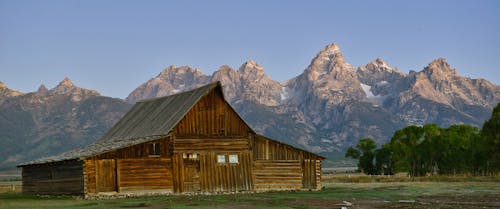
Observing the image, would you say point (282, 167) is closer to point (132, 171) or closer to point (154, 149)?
point (154, 149)

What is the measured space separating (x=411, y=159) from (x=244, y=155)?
2036 inches

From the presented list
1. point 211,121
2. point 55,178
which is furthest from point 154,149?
point 55,178

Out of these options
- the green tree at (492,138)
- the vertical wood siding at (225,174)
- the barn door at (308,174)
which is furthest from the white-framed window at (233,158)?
the green tree at (492,138)

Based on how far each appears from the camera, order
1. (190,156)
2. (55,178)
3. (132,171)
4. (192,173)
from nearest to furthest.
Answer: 1. (132,171)
2. (192,173)
3. (190,156)
4. (55,178)

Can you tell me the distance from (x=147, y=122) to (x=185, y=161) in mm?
7761

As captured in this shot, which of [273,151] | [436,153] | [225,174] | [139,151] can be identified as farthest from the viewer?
[436,153]

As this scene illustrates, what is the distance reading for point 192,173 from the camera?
56.8 m

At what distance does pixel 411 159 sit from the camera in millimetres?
105500

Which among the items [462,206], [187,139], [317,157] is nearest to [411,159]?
[317,157]

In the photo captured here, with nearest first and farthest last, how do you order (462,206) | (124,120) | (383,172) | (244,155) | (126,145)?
(462,206), (126,145), (244,155), (124,120), (383,172)

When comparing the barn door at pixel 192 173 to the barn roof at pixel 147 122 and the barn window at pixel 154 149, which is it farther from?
the barn roof at pixel 147 122

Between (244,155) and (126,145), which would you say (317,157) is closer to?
(244,155)

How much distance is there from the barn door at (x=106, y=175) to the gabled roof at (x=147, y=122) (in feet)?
2.90

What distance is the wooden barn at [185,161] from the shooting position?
53188 mm
